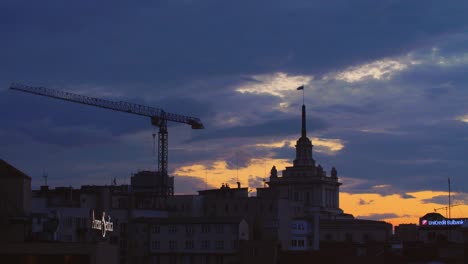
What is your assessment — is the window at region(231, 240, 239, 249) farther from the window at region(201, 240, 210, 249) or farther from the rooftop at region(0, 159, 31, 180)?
the rooftop at region(0, 159, 31, 180)

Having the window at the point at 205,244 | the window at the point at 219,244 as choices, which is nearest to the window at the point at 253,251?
the window at the point at 219,244

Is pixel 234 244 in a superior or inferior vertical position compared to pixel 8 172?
inferior

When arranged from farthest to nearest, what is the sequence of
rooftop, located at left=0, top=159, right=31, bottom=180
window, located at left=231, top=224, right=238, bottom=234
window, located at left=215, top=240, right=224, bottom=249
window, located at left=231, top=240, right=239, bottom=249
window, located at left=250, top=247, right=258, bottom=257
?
1. window, located at left=215, top=240, right=224, bottom=249
2. window, located at left=231, top=224, right=238, bottom=234
3. window, located at left=231, top=240, right=239, bottom=249
4. window, located at left=250, top=247, right=258, bottom=257
5. rooftop, located at left=0, top=159, right=31, bottom=180

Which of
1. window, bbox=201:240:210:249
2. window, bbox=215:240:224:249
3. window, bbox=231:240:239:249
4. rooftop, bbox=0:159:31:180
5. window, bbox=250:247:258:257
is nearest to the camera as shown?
rooftop, bbox=0:159:31:180

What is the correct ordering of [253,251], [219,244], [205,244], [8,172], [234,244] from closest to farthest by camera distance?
1. [8,172]
2. [253,251]
3. [234,244]
4. [219,244]
5. [205,244]

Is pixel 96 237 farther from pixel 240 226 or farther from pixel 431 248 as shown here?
pixel 431 248

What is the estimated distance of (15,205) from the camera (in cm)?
14325

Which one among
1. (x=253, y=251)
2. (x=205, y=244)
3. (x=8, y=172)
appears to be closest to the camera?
(x=8, y=172)

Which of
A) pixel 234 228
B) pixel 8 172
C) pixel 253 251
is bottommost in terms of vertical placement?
pixel 253 251

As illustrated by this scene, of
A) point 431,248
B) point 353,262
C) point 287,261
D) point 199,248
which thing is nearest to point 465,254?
point 431,248

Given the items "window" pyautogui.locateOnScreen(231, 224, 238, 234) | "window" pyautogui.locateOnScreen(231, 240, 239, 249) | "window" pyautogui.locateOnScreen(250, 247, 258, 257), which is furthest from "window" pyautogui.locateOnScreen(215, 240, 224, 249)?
"window" pyautogui.locateOnScreen(250, 247, 258, 257)

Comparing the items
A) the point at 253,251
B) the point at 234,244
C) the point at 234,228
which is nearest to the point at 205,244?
the point at 234,244

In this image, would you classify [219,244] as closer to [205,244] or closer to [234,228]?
[205,244]

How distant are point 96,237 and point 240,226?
61241 mm
